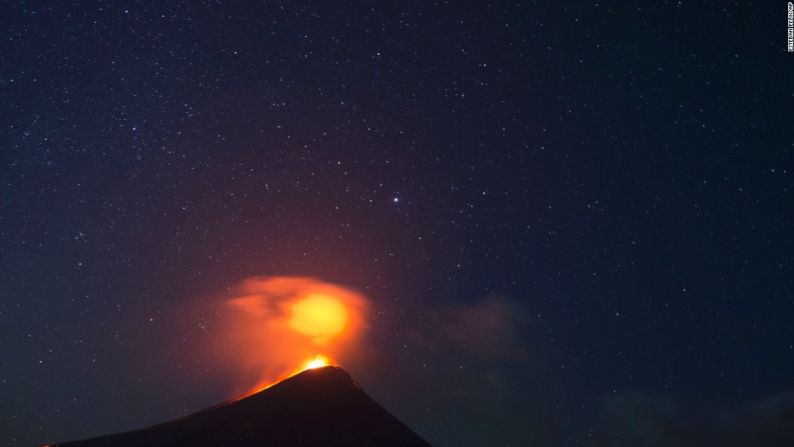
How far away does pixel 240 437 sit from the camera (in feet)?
109

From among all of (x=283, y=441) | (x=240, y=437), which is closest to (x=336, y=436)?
(x=283, y=441)

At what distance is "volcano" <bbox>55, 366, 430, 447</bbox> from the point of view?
33219mm

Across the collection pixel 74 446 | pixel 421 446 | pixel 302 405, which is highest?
pixel 302 405

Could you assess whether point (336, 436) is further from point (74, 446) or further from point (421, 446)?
point (74, 446)

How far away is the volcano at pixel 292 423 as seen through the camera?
33219 millimetres

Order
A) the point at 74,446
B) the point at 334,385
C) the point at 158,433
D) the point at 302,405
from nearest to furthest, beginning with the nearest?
1. the point at 74,446
2. the point at 158,433
3. the point at 302,405
4. the point at 334,385

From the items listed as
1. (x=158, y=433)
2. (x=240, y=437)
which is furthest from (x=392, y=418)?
(x=158, y=433)

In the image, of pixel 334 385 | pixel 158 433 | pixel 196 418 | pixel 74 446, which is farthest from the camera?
pixel 334 385

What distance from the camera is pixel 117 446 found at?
3244 centimetres

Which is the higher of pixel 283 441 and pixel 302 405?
pixel 302 405

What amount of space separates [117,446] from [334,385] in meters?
16.1

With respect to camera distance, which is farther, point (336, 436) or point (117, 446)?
point (336, 436)

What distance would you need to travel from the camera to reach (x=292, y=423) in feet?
120

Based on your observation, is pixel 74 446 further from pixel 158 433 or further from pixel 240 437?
pixel 240 437
